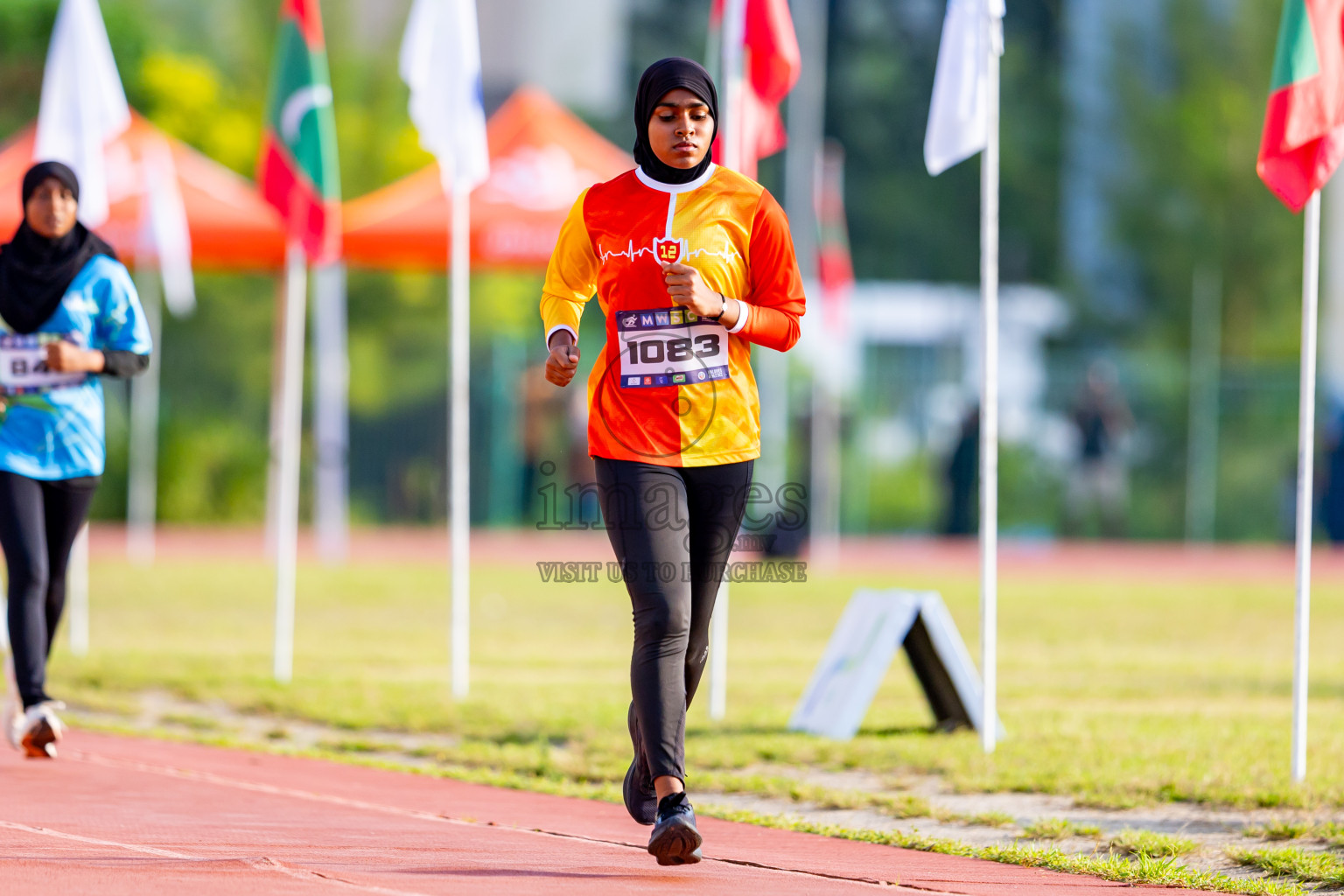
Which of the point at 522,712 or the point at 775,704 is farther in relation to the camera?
the point at 775,704

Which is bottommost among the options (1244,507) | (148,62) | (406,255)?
(1244,507)

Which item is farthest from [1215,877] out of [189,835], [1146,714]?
[1146,714]

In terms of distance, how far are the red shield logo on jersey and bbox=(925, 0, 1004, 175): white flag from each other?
2979 millimetres

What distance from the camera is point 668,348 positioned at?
5230mm

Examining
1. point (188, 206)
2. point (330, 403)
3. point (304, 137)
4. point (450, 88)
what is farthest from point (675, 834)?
point (330, 403)

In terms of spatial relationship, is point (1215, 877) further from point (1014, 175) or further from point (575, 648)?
point (1014, 175)

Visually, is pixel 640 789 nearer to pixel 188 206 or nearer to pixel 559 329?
pixel 559 329

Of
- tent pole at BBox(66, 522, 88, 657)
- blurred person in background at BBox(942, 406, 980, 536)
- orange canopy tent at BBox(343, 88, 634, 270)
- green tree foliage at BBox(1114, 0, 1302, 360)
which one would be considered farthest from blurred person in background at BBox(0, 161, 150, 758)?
green tree foliage at BBox(1114, 0, 1302, 360)

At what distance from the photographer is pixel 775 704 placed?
31.0 feet

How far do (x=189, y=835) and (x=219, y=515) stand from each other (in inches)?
782

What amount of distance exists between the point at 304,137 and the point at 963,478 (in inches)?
627

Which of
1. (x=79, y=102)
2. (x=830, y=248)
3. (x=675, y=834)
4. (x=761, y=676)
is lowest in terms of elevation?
(x=761, y=676)

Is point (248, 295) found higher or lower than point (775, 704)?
higher

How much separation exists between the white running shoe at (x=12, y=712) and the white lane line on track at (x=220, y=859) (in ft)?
4.08
